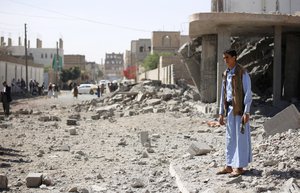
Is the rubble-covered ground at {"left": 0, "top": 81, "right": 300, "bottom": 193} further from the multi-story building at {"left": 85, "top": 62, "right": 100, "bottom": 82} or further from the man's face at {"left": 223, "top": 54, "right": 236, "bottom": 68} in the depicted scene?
the multi-story building at {"left": 85, "top": 62, "right": 100, "bottom": 82}

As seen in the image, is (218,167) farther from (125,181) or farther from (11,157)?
(11,157)

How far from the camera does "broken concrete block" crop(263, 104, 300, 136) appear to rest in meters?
7.82

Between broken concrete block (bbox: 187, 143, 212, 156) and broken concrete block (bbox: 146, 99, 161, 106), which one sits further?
broken concrete block (bbox: 146, 99, 161, 106)

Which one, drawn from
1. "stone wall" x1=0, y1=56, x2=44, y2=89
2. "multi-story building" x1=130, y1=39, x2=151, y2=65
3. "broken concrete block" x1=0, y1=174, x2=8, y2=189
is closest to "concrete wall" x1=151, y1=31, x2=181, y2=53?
"multi-story building" x1=130, y1=39, x2=151, y2=65

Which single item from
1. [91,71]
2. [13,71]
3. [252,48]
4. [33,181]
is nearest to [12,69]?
[13,71]

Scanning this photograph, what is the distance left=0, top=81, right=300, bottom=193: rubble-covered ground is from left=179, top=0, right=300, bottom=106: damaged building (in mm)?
1818

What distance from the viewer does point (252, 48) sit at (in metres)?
25.4

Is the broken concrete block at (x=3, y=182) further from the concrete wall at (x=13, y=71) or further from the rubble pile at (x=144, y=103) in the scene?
the concrete wall at (x=13, y=71)

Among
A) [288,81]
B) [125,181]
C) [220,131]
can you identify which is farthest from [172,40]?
[125,181]

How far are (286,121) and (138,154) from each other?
353 centimetres

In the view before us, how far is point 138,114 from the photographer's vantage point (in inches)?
782

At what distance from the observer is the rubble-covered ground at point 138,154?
6176mm

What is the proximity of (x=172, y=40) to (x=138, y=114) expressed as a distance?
204ft

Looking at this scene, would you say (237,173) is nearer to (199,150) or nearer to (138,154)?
(199,150)
